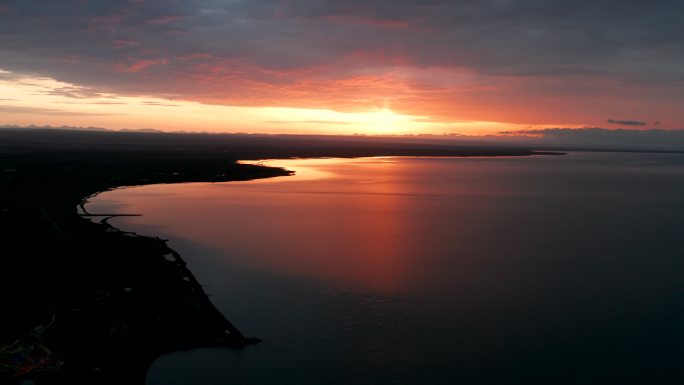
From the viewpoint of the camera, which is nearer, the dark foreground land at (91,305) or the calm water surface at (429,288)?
the dark foreground land at (91,305)

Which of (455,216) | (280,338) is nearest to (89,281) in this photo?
(280,338)

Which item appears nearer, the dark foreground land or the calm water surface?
the dark foreground land

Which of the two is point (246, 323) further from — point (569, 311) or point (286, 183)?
point (286, 183)

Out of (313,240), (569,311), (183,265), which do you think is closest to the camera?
(569,311)

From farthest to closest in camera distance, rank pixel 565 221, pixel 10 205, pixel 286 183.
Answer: pixel 286 183 < pixel 565 221 < pixel 10 205

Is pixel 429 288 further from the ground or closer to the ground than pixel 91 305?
closer to the ground

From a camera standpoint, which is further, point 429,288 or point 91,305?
point 429,288

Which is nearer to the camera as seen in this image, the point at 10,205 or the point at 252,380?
the point at 252,380

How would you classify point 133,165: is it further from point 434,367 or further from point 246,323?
point 434,367
